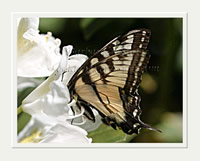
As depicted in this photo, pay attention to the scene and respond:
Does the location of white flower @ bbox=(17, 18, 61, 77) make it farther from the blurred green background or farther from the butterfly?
the blurred green background

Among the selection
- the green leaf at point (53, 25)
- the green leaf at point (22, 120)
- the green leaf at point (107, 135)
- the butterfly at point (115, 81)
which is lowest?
the green leaf at point (107, 135)
